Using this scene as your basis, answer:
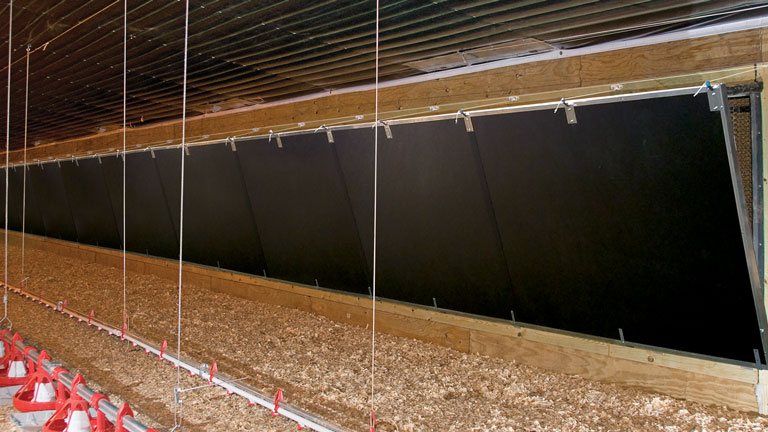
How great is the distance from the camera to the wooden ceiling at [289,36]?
3.52m

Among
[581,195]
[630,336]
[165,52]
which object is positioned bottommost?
[630,336]

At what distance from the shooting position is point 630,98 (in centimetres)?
296

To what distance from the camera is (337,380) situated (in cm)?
430

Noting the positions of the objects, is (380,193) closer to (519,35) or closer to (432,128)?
(432,128)

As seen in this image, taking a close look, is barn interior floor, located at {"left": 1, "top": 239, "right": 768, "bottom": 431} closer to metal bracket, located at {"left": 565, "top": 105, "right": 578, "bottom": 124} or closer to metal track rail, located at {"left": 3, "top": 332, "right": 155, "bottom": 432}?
metal track rail, located at {"left": 3, "top": 332, "right": 155, "bottom": 432}

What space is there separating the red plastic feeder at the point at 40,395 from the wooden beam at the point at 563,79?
306cm

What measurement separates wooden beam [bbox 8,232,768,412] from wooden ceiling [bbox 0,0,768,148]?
7.79 ft

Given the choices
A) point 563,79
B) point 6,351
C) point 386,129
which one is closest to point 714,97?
point 563,79

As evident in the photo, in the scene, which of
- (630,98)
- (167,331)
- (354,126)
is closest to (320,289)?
(167,331)

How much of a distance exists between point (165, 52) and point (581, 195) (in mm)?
4303

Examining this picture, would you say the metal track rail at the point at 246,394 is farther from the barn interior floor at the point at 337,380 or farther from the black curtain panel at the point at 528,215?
the black curtain panel at the point at 528,215

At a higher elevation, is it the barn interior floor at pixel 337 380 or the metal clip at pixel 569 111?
the metal clip at pixel 569 111

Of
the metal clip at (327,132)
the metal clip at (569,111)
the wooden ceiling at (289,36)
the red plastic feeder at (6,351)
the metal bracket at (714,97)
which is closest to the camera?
the metal bracket at (714,97)

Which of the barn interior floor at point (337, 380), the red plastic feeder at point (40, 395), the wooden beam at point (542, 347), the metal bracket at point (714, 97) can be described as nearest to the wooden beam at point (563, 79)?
the metal bracket at point (714, 97)
